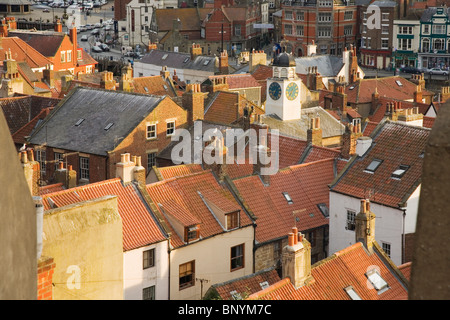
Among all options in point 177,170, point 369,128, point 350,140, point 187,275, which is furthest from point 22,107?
point 187,275

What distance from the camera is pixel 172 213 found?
33.4m

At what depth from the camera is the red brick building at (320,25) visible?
129750 millimetres

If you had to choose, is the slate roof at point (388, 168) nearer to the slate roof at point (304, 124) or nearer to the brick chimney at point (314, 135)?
the brick chimney at point (314, 135)

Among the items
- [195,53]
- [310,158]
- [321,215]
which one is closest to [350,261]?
[321,215]

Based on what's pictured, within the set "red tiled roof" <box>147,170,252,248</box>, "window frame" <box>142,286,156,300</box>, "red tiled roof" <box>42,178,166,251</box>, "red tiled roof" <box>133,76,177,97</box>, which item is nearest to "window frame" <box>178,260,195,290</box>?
"red tiled roof" <box>147,170,252,248</box>

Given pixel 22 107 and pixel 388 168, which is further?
pixel 22 107

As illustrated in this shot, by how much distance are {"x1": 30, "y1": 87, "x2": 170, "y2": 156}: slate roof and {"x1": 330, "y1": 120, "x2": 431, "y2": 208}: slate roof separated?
43.1 feet

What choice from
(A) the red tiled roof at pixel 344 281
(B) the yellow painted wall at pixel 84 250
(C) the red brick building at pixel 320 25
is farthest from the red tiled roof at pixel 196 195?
(C) the red brick building at pixel 320 25

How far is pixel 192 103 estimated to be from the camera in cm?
4834

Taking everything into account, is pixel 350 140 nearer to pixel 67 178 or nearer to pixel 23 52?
pixel 67 178

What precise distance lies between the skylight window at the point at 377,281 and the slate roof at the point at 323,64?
2391 inches

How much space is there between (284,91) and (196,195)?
17867mm

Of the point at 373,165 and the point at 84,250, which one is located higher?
the point at 84,250

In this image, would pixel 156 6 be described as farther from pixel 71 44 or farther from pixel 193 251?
pixel 193 251
